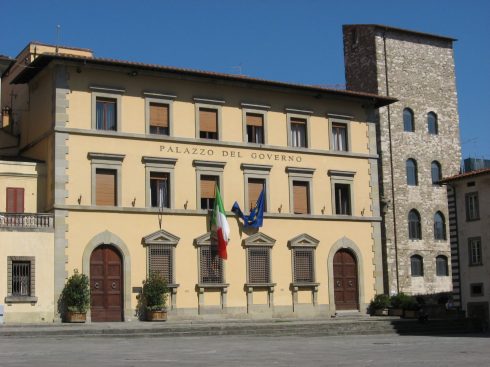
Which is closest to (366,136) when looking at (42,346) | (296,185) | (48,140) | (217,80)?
(296,185)

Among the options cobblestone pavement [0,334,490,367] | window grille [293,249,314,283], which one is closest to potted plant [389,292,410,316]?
window grille [293,249,314,283]

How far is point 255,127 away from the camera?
3753 cm

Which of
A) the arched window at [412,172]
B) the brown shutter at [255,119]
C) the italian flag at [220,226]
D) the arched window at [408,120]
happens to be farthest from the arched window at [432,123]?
the italian flag at [220,226]

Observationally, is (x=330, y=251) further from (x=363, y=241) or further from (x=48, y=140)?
(x=48, y=140)

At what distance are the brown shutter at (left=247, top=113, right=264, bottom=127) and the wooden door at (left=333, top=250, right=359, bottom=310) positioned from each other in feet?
22.9

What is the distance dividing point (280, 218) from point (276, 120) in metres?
4.43

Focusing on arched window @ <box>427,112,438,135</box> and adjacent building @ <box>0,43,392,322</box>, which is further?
arched window @ <box>427,112,438,135</box>

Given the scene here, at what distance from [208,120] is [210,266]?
6.25 m

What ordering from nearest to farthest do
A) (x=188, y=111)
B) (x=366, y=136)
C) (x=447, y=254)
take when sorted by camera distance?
(x=188, y=111) → (x=366, y=136) → (x=447, y=254)

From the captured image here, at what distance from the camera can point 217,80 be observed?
36.4 m

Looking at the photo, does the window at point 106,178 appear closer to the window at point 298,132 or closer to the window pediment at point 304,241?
the window pediment at point 304,241

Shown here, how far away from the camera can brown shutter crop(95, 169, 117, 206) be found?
33.3 m

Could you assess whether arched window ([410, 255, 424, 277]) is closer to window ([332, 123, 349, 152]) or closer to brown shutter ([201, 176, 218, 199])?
window ([332, 123, 349, 152])

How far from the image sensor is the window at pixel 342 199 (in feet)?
129
